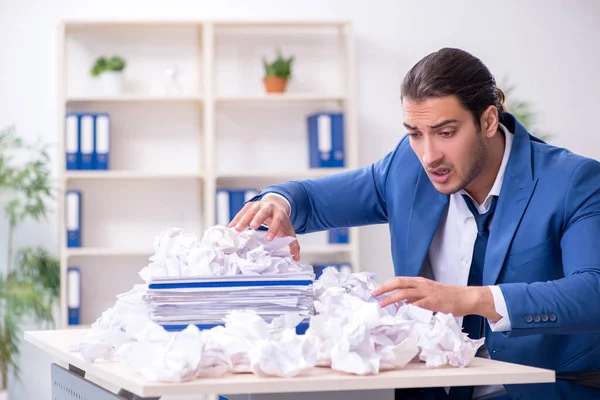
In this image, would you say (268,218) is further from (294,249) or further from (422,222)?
(422,222)

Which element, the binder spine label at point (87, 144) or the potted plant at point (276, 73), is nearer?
the binder spine label at point (87, 144)

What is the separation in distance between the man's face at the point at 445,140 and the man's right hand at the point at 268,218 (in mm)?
311

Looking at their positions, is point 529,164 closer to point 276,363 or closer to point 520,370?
point 520,370

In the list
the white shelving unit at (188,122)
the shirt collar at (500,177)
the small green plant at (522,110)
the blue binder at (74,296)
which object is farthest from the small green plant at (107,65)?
the shirt collar at (500,177)

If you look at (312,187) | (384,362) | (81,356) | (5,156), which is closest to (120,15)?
(5,156)

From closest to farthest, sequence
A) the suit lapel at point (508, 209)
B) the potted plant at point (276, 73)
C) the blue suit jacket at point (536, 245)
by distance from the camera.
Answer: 1. the blue suit jacket at point (536, 245)
2. the suit lapel at point (508, 209)
3. the potted plant at point (276, 73)

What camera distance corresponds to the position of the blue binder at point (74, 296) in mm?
4055

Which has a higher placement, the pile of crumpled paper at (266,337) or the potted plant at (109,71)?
the potted plant at (109,71)

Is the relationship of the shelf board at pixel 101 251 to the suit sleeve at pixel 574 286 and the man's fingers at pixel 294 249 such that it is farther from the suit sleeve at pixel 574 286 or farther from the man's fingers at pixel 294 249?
the suit sleeve at pixel 574 286

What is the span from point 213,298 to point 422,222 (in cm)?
69

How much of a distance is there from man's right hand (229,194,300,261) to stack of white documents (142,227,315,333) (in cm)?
17

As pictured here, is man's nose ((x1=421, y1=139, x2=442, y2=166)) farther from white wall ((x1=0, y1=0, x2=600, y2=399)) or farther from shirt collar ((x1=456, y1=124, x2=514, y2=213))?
white wall ((x1=0, y1=0, x2=600, y2=399))

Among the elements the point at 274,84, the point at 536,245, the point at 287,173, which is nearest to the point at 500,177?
the point at 536,245

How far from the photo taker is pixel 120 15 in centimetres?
434
